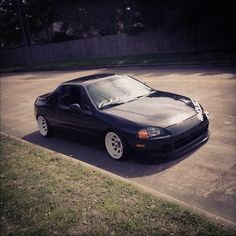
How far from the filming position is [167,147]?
236 inches

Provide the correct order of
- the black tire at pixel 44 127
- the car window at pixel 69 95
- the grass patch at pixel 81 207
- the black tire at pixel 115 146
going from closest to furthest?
the grass patch at pixel 81 207 < the black tire at pixel 115 146 < the car window at pixel 69 95 < the black tire at pixel 44 127

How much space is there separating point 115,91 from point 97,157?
1.48 m

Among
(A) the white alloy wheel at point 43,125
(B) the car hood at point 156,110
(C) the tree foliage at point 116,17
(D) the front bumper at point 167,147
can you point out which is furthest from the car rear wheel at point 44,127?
(C) the tree foliage at point 116,17

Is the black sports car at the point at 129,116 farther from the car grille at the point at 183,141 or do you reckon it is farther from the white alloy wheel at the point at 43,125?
the white alloy wheel at the point at 43,125

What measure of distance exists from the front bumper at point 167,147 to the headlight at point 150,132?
0.30 ft

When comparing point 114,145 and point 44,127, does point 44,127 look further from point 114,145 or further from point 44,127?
point 114,145

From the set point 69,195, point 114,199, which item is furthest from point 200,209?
point 69,195

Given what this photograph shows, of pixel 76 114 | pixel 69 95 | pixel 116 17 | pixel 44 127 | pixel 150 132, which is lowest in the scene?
pixel 44 127

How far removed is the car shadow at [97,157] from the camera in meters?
6.09

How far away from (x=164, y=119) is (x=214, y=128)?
6.37ft

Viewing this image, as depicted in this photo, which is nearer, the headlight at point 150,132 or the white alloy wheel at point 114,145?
the headlight at point 150,132

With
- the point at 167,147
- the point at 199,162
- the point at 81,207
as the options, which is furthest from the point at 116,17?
the point at 81,207

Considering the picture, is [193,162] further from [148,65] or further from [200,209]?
[148,65]

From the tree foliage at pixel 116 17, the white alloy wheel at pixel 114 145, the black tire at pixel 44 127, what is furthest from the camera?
the tree foliage at pixel 116 17
